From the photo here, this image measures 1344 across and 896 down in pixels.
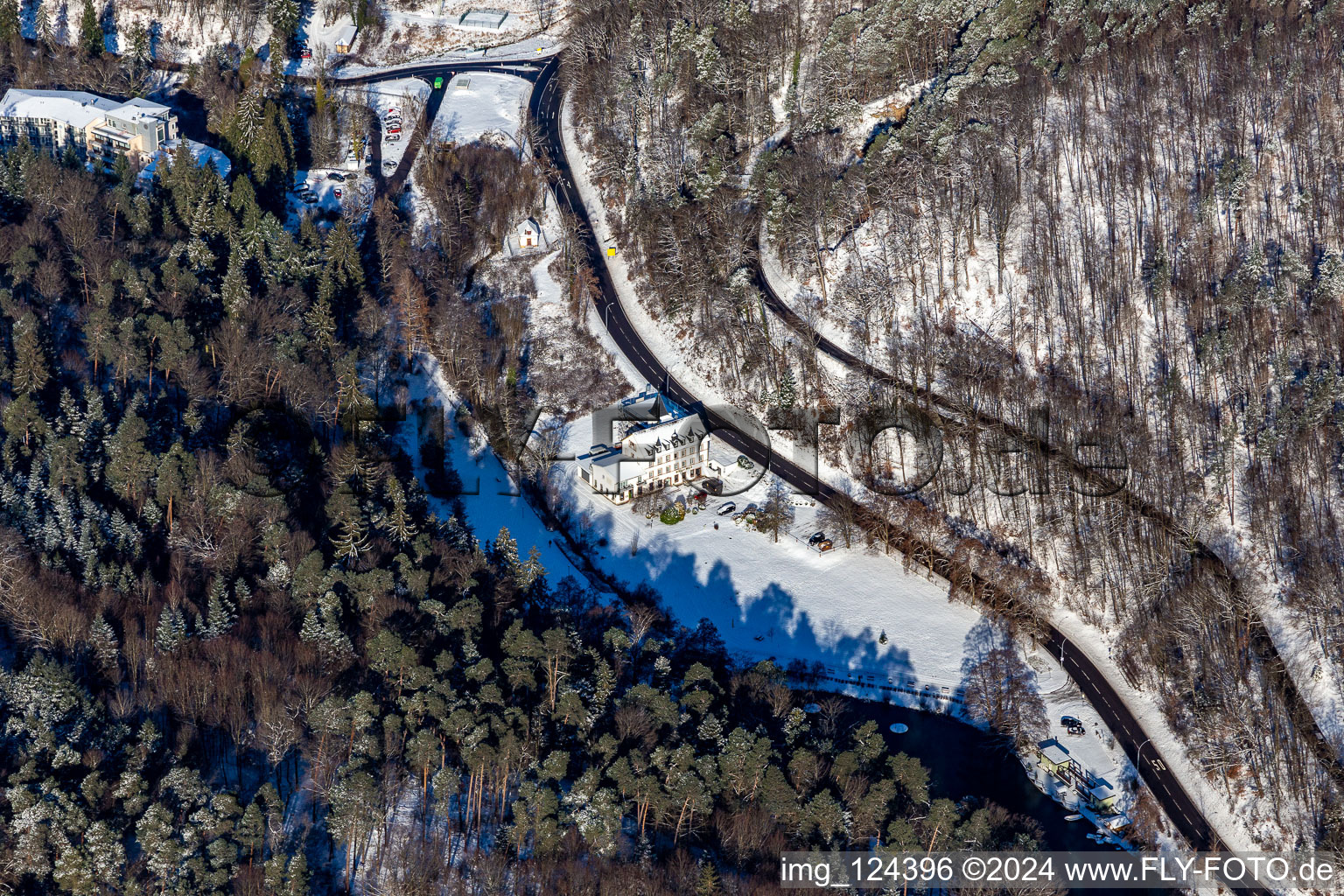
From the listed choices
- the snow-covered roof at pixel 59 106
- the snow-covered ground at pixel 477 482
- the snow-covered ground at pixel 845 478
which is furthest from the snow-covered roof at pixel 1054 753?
the snow-covered roof at pixel 59 106

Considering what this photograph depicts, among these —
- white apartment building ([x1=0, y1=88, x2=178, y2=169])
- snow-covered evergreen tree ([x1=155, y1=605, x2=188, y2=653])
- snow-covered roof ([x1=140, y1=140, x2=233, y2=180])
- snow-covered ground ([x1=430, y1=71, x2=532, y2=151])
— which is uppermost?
snow-covered ground ([x1=430, y1=71, x2=532, y2=151])

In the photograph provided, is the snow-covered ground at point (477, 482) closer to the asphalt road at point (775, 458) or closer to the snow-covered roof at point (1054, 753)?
the asphalt road at point (775, 458)

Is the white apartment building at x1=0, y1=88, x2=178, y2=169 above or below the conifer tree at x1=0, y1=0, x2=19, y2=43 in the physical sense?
below

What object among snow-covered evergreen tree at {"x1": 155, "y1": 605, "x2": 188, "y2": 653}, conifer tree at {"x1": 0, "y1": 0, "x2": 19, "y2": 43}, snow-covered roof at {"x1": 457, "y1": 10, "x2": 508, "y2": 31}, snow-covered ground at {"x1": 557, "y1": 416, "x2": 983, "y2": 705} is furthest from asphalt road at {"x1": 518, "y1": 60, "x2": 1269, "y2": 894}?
conifer tree at {"x1": 0, "y1": 0, "x2": 19, "y2": 43}

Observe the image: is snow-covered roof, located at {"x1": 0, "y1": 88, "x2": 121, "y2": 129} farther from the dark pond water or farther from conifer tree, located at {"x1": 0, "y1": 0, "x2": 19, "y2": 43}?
the dark pond water

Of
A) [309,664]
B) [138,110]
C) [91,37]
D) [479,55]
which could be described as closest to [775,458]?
[309,664]

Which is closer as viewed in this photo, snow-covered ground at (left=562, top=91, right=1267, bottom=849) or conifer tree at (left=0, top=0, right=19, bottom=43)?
snow-covered ground at (left=562, top=91, right=1267, bottom=849)

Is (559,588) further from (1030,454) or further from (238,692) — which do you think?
(1030,454)
